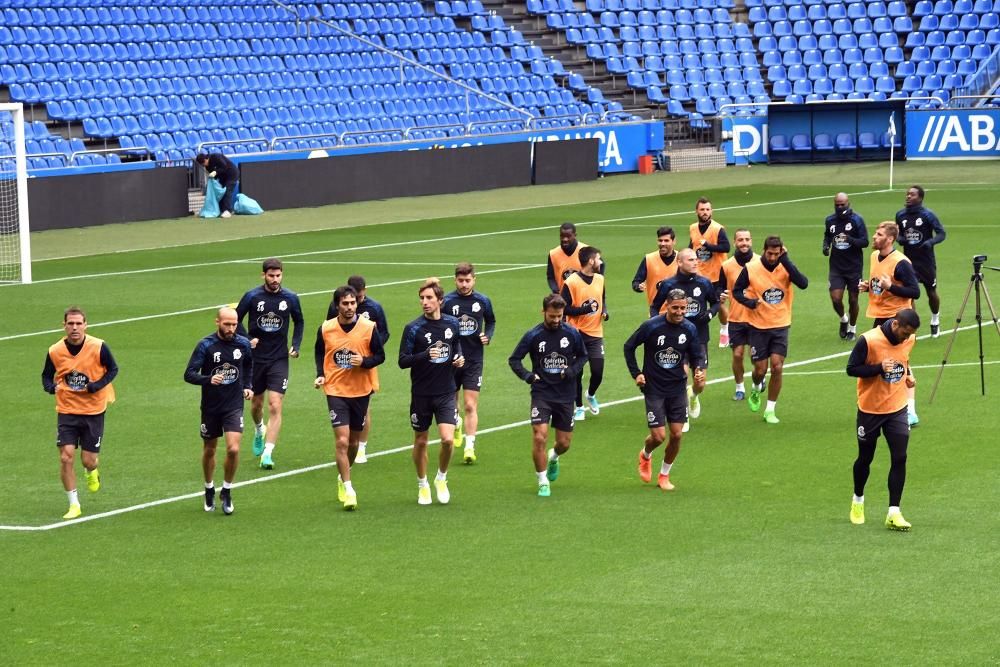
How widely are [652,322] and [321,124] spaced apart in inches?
1372

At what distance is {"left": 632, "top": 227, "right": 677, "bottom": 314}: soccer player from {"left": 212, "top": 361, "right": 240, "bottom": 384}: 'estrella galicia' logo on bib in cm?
621

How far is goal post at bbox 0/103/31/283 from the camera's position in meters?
31.9

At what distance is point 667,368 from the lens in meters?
15.8

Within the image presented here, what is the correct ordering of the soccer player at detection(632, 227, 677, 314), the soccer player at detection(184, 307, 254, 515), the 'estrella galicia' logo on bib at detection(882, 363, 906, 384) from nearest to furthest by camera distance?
the 'estrella galicia' logo on bib at detection(882, 363, 906, 384) < the soccer player at detection(184, 307, 254, 515) < the soccer player at detection(632, 227, 677, 314)

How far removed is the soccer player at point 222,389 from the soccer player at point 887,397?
546 cm

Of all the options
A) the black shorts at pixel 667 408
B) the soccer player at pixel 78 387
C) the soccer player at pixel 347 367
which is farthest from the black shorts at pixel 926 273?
the soccer player at pixel 78 387

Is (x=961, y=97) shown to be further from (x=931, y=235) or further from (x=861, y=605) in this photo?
(x=861, y=605)

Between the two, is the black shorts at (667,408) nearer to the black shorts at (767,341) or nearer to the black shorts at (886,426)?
the black shorts at (886,426)

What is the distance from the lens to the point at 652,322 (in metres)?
15.9

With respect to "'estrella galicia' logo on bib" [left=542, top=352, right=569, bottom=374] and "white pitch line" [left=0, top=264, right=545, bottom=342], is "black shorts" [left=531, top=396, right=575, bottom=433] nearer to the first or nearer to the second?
"'estrella galicia' logo on bib" [left=542, top=352, right=569, bottom=374]

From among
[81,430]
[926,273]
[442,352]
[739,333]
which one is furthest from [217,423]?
[926,273]

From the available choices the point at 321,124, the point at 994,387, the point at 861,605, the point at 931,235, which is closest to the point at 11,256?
the point at 321,124

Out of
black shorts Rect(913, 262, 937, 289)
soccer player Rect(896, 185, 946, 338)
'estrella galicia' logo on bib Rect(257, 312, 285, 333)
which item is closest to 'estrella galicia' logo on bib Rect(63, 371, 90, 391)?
'estrella galicia' logo on bib Rect(257, 312, 285, 333)

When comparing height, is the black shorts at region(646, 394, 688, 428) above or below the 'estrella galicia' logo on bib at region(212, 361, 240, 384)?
below
